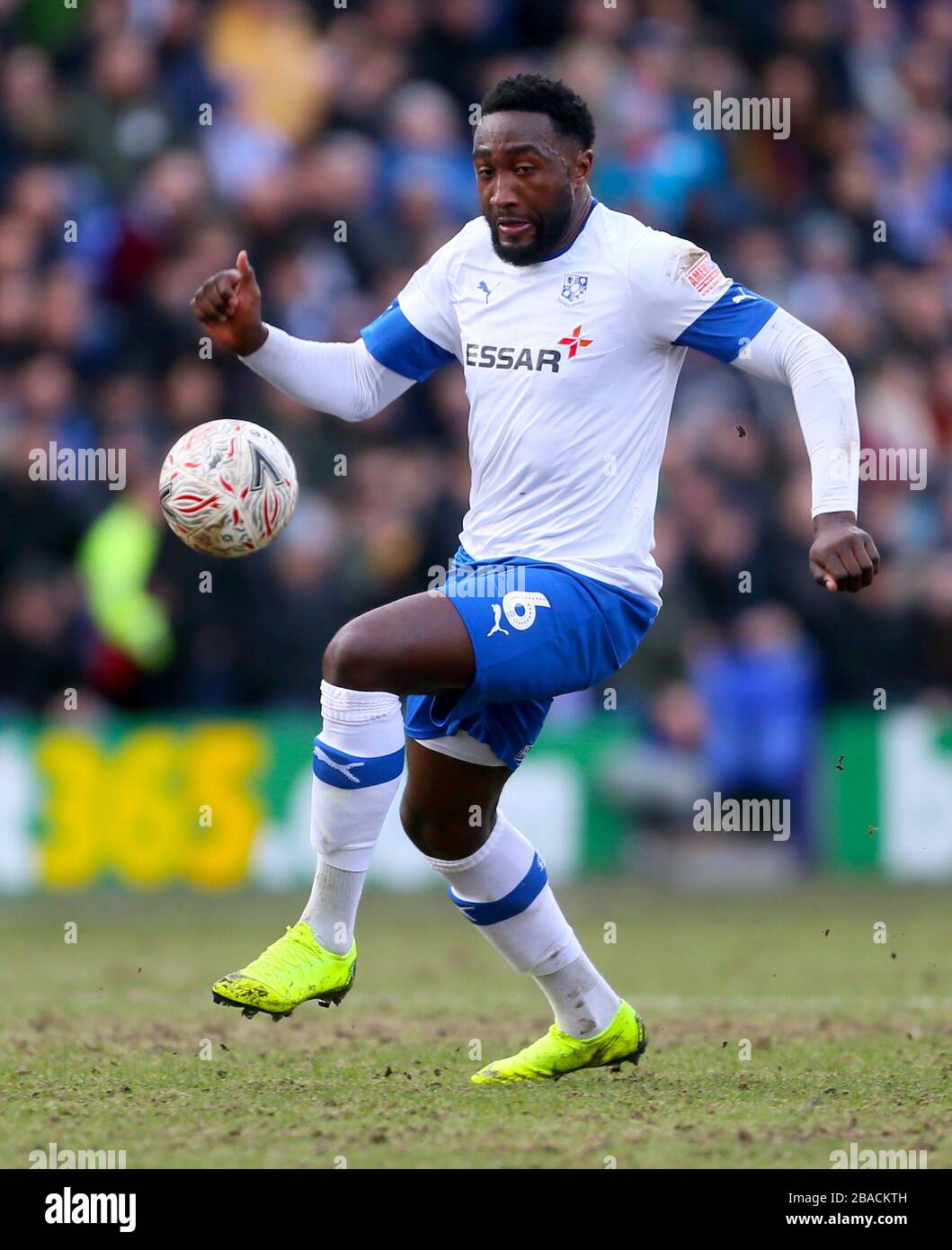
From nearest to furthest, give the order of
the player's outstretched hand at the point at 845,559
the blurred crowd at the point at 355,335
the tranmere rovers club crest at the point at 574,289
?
the player's outstretched hand at the point at 845,559, the tranmere rovers club crest at the point at 574,289, the blurred crowd at the point at 355,335

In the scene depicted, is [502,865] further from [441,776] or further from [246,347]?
[246,347]

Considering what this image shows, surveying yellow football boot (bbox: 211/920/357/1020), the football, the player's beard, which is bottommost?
yellow football boot (bbox: 211/920/357/1020)

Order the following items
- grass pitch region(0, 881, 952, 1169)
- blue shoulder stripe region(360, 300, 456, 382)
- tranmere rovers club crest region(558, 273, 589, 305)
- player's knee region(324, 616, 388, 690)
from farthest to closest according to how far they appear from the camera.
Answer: blue shoulder stripe region(360, 300, 456, 382) → tranmere rovers club crest region(558, 273, 589, 305) → player's knee region(324, 616, 388, 690) → grass pitch region(0, 881, 952, 1169)

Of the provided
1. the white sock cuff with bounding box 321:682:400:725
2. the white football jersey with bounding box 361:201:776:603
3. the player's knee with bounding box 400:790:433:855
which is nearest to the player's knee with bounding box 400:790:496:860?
the player's knee with bounding box 400:790:433:855

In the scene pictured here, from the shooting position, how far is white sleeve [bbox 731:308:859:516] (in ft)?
18.9

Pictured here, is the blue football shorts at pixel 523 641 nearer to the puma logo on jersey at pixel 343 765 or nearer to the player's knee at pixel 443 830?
the player's knee at pixel 443 830

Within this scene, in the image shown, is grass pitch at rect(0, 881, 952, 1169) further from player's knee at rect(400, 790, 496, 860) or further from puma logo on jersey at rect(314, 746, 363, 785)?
puma logo on jersey at rect(314, 746, 363, 785)

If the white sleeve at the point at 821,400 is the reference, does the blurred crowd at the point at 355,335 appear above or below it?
above

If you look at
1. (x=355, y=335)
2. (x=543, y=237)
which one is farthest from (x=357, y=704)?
(x=355, y=335)

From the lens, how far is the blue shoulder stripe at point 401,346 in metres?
6.64

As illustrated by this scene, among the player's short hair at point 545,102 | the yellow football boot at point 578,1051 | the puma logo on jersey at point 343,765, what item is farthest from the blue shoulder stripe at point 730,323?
the yellow football boot at point 578,1051

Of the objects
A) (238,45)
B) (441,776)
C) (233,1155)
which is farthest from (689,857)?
→ (233,1155)

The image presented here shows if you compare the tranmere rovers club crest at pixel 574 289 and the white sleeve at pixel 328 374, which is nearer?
the tranmere rovers club crest at pixel 574 289

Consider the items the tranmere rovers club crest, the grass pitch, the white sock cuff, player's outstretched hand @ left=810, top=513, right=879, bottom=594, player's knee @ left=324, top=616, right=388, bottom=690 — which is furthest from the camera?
the tranmere rovers club crest
